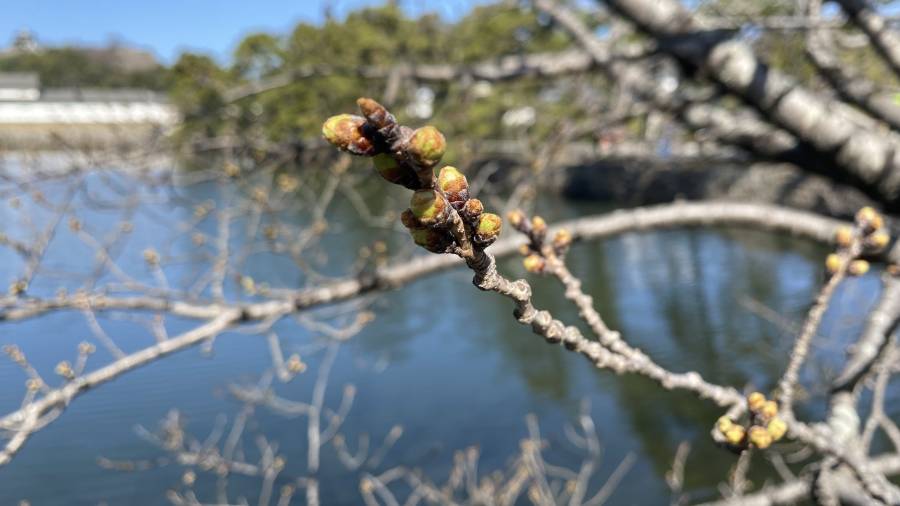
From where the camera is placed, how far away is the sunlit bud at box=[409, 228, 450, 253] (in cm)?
49

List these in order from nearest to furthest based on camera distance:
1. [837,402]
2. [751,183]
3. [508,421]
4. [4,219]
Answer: [837,402]
[508,421]
[4,219]
[751,183]

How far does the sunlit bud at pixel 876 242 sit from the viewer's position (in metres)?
1.04

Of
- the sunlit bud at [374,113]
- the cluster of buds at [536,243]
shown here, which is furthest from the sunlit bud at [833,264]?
the sunlit bud at [374,113]

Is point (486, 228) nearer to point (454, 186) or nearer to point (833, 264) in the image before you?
point (454, 186)

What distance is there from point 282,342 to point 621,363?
561 cm

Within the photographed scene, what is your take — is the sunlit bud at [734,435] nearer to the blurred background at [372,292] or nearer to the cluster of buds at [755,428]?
the cluster of buds at [755,428]

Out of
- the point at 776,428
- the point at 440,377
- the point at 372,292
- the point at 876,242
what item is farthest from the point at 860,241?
the point at 440,377

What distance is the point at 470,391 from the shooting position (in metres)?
5.55

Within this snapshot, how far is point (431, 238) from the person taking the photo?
50 centimetres

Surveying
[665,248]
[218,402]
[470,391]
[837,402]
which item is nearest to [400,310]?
[470,391]

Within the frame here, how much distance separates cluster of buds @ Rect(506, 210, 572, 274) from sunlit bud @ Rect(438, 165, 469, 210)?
395 millimetres

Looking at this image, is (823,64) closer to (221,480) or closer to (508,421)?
(508,421)

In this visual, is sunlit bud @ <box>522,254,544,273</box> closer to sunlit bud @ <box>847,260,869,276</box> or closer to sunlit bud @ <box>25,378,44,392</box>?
sunlit bud @ <box>847,260,869,276</box>

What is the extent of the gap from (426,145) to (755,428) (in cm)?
59
